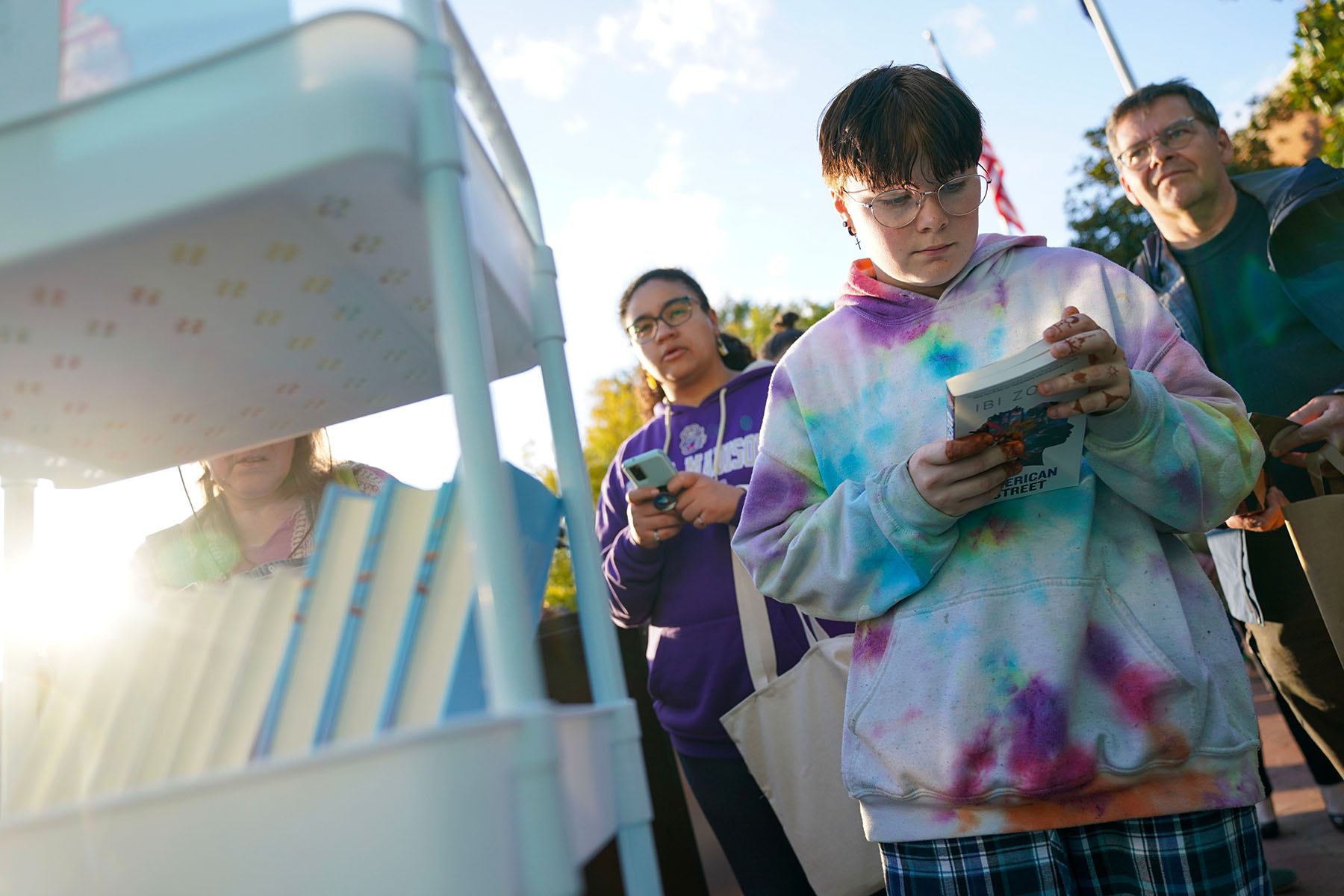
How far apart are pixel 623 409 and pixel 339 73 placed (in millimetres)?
12985

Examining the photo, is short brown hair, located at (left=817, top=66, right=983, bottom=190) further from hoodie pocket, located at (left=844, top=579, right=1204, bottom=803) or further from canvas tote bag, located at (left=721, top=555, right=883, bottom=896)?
canvas tote bag, located at (left=721, top=555, right=883, bottom=896)

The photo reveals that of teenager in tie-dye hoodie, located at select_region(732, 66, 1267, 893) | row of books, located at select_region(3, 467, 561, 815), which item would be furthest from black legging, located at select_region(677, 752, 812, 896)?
row of books, located at select_region(3, 467, 561, 815)

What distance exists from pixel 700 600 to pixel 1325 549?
129 centimetres

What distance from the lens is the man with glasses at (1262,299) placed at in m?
2.12

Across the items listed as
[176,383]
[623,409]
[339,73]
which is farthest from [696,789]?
[623,409]

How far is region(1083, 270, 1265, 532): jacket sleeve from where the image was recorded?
1.18m

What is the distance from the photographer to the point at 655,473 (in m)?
2.16

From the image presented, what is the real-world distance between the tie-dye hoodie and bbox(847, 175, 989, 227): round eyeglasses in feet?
0.28

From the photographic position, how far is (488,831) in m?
0.63

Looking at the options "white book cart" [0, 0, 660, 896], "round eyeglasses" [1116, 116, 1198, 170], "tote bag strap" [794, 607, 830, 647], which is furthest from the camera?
"round eyeglasses" [1116, 116, 1198, 170]

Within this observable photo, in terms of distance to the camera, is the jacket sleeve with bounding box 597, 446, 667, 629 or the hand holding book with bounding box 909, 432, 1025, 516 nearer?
the hand holding book with bounding box 909, 432, 1025, 516

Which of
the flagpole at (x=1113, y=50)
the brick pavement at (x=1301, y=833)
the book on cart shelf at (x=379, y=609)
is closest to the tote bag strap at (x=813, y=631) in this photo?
the brick pavement at (x=1301, y=833)

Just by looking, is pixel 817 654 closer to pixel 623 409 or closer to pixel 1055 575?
pixel 1055 575

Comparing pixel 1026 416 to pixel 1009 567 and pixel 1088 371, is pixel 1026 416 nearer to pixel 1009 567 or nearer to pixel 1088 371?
pixel 1088 371
